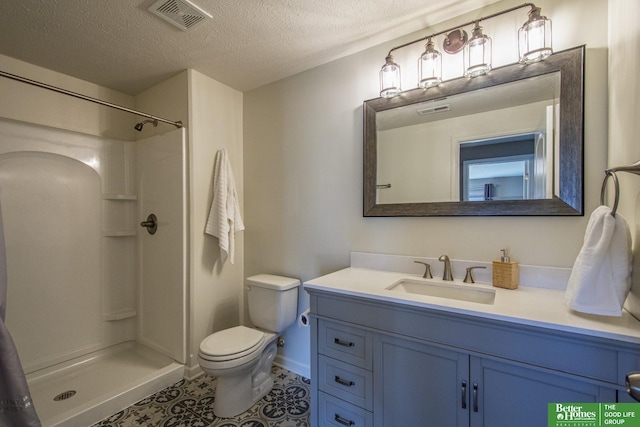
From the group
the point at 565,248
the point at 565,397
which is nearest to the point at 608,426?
the point at 565,397

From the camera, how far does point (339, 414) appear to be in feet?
4.44

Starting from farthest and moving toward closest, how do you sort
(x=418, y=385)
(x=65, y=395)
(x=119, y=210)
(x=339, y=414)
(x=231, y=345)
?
(x=119, y=210) → (x=65, y=395) → (x=231, y=345) → (x=339, y=414) → (x=418, y=385)

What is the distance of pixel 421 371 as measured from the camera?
1135mm

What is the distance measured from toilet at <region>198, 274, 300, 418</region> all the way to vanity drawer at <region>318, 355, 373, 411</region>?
1.80 feet

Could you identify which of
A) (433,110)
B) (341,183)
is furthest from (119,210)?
(433,110)

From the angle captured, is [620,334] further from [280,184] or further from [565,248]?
[280,184]

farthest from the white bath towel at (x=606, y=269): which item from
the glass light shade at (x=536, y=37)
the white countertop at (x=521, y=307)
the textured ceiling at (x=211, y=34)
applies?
the textured ceiling at (x=211, y=34)

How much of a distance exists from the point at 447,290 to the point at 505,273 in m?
0.28

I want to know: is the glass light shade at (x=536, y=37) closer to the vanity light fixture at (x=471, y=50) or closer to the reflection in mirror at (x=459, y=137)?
the vanity light fixture at (x=471, y=50)

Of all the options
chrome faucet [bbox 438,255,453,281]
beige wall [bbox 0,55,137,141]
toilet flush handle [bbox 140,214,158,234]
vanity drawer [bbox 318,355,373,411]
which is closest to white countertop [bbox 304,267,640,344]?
chrome faucet [bbox 438,255,453,281]

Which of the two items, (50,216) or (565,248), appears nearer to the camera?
(565,248)

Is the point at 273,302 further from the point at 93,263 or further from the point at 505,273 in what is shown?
the point at 93,263

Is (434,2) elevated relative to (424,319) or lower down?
elevated

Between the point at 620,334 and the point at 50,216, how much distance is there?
3232 mm
